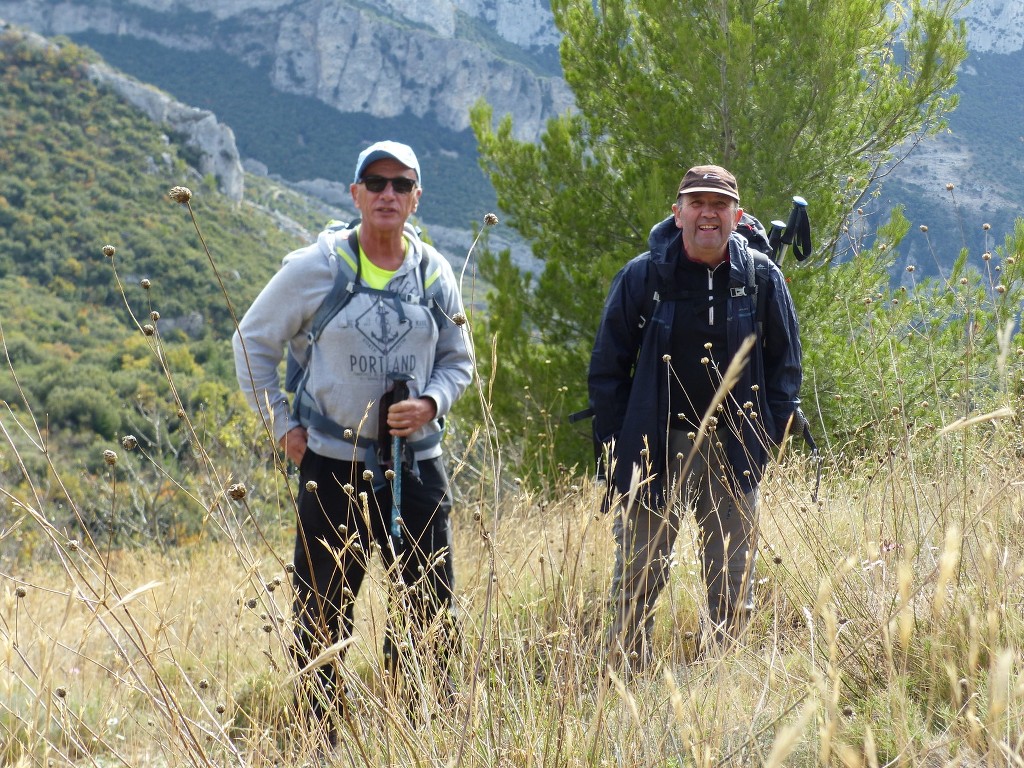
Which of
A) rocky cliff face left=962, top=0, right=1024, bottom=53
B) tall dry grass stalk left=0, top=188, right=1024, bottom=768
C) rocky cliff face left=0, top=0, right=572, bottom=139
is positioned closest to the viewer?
tall dry grass stalk left=0, top=188, right=1024, bottom=768

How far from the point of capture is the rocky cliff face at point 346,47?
94.2 metres

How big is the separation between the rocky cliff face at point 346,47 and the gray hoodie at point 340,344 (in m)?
93.4

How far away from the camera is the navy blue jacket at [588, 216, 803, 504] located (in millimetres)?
2625

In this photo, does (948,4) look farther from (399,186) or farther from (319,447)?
(319,447)

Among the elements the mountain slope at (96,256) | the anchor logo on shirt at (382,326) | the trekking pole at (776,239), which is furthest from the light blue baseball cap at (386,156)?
the mountain slope at (96,256)

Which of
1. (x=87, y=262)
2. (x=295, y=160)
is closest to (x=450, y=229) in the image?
(x=295, y=160)

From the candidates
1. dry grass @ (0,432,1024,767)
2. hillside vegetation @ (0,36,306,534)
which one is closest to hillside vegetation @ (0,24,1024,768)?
dry grass @ (0,432,1024,767)

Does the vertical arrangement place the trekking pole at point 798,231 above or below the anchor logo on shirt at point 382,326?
above

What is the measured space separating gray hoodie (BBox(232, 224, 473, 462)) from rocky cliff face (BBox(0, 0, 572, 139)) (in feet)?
306

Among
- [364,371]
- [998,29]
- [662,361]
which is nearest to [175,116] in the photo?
[998,29]

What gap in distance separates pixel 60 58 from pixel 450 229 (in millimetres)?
34196

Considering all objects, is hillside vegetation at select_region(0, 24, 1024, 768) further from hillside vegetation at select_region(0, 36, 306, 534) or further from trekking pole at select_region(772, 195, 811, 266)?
hillside vegetation at select_region(0, 36, 306, 534)

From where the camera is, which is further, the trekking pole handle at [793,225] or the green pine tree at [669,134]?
the green pine tree at [669,134]

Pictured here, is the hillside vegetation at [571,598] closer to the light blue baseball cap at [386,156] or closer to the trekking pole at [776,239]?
the trekking pole at [776,239]
